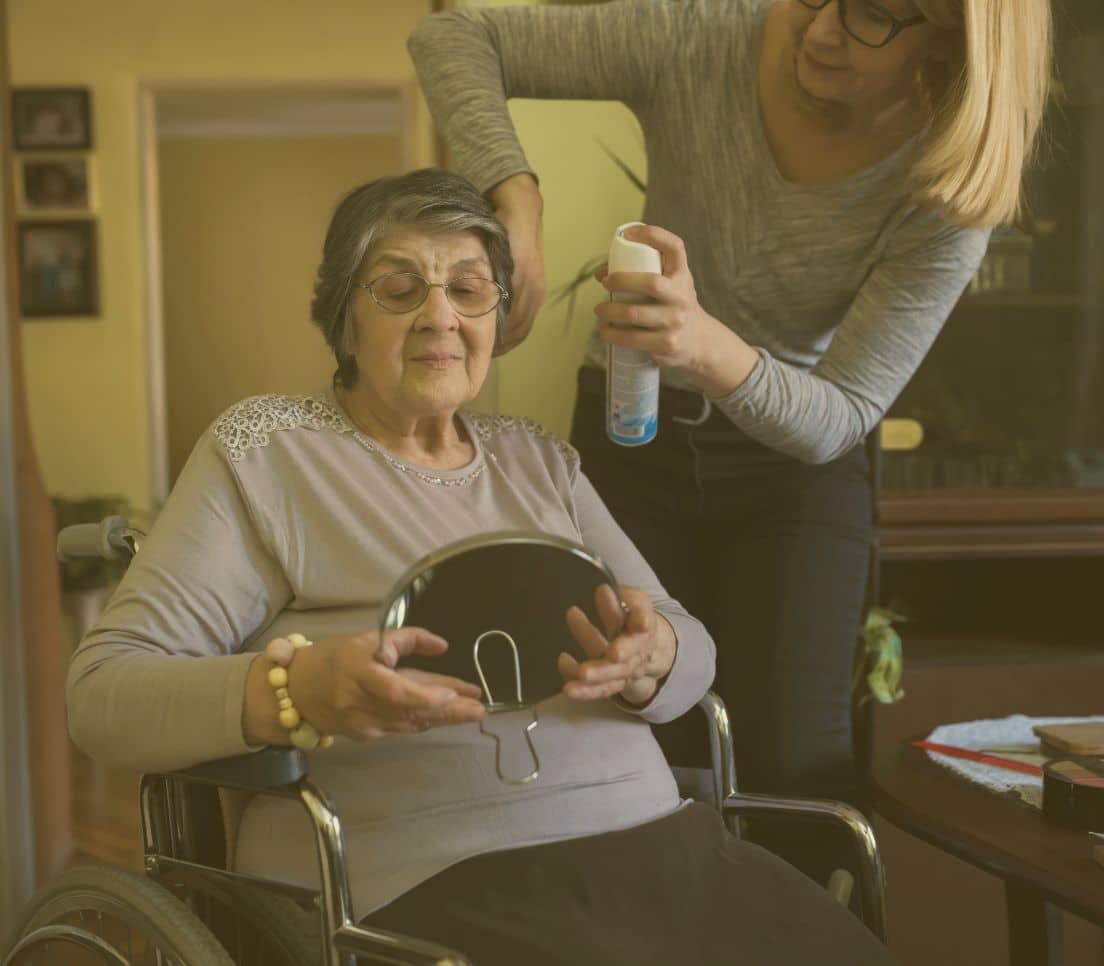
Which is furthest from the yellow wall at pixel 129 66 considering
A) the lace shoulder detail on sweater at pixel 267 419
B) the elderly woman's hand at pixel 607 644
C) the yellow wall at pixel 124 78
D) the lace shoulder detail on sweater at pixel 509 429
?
the elderly woman's hand at pixel 607 644

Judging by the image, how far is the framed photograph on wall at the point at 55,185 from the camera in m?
5.12

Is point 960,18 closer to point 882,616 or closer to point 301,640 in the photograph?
point 301,640

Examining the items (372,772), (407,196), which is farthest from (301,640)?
→ (407,196)

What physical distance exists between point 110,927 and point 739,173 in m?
1.08

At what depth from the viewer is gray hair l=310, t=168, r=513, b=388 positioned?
4.03ft

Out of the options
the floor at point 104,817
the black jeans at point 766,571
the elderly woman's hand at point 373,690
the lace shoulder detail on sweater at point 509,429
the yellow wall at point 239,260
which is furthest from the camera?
the yellow wall at point 239,260

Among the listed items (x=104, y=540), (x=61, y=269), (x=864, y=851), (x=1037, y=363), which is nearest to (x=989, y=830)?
(x=864, y=851)

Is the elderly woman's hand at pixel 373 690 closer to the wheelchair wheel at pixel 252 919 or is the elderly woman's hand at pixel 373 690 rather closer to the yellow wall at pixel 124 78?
the wheelchair wheel at pixel 252 919

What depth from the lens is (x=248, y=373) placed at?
7449 mm

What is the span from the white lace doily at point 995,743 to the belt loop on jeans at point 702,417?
0.51 m

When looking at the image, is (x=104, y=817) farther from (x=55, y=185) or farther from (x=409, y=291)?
(x=55, y=185)

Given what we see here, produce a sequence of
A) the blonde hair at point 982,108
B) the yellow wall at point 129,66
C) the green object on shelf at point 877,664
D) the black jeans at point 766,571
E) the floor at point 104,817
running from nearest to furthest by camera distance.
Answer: the blonde hair at point 982,108, the black jeans at point 766,571, the green object on shelf at point 877,664, the floor at point 104,817, the yellow wall at point 129,66

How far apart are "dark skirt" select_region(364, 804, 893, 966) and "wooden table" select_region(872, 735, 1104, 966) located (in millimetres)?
202

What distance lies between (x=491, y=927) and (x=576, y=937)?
0.07 metres
